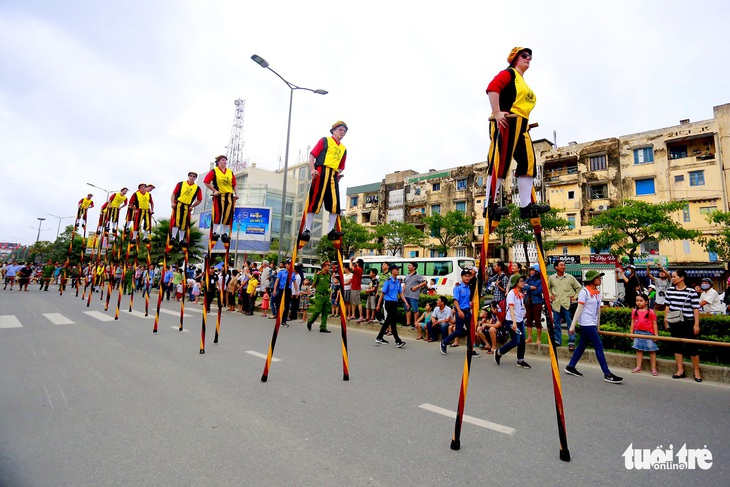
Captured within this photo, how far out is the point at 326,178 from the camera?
19.6 ft

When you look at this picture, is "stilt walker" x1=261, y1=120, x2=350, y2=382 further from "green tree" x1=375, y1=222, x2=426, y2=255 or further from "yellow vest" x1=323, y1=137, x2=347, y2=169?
"green tree" x1=375, y1=222, x2=426, y2=255

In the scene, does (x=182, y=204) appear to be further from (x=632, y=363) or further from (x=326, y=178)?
(x=632, y=363)

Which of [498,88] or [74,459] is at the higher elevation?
[498,88]

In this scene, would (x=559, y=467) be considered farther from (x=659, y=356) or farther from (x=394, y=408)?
(x=659, y=356)

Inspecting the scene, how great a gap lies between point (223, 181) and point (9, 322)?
8500 mm

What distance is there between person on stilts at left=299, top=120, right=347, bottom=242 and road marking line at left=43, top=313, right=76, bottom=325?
975 cm

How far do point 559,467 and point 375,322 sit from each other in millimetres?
9513

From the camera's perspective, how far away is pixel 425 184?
49.6 metres

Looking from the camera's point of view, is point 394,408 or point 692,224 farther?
point 692,224

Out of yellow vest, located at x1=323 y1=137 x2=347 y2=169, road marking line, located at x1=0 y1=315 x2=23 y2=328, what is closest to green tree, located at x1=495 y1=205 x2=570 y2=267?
yellow vest, located at x1=323 y1=137 x2=347 y2=169

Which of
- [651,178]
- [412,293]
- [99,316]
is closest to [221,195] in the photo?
[412,293]

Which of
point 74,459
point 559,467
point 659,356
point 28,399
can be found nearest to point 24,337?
point 28,399

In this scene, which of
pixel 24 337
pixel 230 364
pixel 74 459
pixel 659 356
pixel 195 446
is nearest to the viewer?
pixel 74 459

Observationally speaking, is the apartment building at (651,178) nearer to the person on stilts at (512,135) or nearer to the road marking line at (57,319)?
the person on stilts at (512,135)
